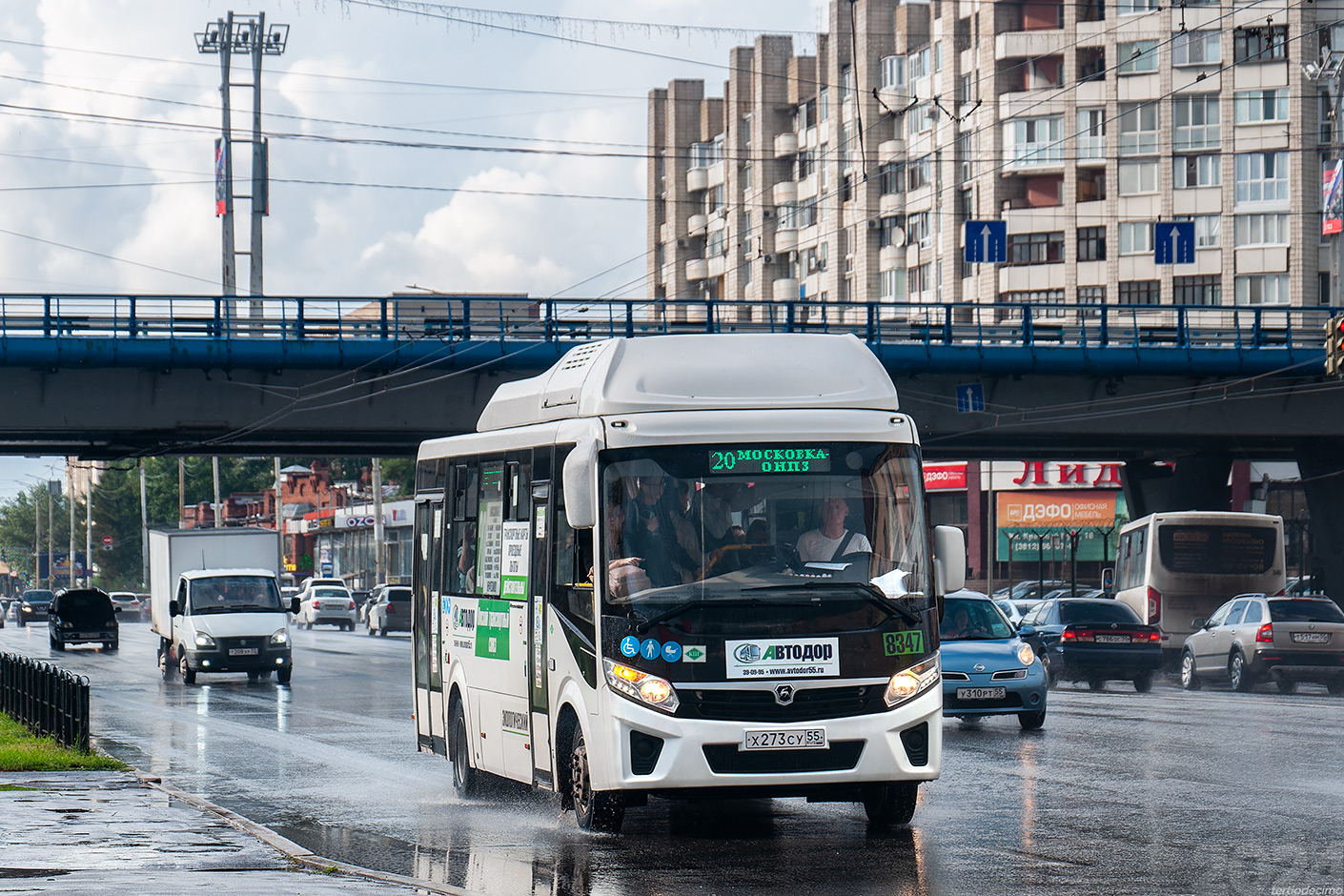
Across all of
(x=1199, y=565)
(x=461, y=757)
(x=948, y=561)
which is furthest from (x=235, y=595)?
(x=948, y=561)

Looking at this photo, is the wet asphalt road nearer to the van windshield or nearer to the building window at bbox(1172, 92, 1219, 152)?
the van windshield

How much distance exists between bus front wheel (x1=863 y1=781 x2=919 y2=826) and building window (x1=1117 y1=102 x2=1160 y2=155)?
6673cm

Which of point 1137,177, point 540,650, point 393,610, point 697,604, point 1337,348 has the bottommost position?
point 393,610

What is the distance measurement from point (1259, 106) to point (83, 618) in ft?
157

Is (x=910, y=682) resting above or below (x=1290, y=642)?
above

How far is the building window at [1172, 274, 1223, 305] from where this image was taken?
73312mm

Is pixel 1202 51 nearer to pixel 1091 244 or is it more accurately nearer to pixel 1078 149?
pixel 1078 149

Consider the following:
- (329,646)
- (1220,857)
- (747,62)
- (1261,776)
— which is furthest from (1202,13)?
(1220,857)

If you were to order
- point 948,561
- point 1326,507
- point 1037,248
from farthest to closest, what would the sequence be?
point 1037,248, point 1326,507, point 948,561

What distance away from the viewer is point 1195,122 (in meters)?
73.8

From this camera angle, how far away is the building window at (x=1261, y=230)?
72.1 metres

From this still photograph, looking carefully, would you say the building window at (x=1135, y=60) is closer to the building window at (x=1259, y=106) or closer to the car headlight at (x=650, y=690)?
the building window at (x=1259, y=106)

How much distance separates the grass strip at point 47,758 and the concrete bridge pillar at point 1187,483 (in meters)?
37.4

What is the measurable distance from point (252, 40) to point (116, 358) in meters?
31.5
